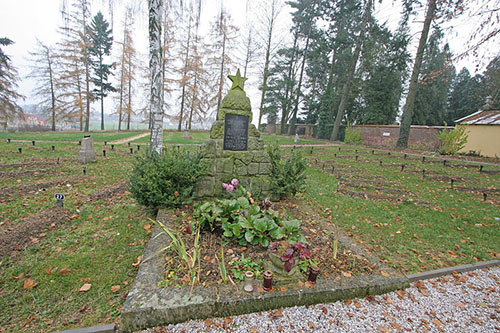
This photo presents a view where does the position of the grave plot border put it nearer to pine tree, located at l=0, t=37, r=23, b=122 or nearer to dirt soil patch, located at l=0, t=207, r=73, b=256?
dirt soil patch, located at l=0, t=207, r=73, b=256

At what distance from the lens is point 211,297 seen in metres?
2.03

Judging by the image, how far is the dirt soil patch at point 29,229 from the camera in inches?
113

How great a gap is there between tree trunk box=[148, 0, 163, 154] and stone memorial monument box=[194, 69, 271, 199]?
143 centimetres

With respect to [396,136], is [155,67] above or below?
above

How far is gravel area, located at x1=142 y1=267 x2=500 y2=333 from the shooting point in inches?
76.5

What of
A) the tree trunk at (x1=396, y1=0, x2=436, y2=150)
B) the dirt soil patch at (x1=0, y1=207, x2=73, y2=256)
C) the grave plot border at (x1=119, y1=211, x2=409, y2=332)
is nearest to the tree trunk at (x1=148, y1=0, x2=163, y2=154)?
the dirt soil patch at (x1=0, y1=207, x2=73, y2=256)

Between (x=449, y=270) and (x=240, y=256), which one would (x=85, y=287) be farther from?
(x=449, y=270)

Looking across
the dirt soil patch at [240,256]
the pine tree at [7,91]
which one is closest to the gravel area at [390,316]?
the dirt soil patch at [240,256]

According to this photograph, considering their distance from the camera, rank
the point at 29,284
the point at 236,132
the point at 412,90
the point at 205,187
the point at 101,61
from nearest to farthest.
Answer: the point at 29,284
the point at 205,187
the point at 236,132
the point at 412,90
the point at 101,61

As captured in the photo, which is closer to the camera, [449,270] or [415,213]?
[449,270]

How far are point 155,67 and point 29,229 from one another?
3.99 metres

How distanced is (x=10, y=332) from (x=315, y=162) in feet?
31.8

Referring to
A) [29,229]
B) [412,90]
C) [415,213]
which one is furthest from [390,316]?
[412,90]

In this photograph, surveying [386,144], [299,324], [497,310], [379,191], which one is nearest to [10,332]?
[299,324]
